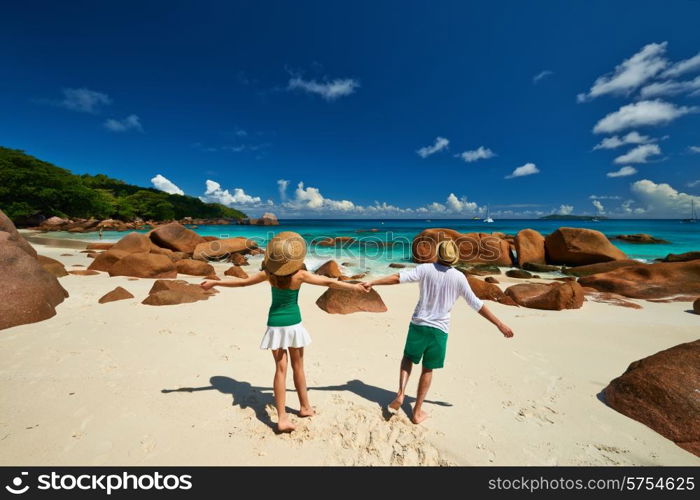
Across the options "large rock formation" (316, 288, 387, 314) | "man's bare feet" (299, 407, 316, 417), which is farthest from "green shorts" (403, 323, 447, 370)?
"large rock formation" (316, 288, 387, 314)

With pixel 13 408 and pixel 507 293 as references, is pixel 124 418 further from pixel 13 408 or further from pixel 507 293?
pixel 507 293

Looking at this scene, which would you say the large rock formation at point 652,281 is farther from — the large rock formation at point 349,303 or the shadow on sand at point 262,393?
the shadow on sand at point 262,393

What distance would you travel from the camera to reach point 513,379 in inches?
139

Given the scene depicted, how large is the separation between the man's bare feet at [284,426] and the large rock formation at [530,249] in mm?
18383

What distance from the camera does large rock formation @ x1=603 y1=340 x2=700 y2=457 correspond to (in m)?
2.46

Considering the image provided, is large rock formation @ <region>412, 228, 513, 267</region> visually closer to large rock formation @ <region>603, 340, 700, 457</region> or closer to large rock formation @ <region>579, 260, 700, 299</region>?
large rock formation @ <region>579, 260, 700, 299</region>

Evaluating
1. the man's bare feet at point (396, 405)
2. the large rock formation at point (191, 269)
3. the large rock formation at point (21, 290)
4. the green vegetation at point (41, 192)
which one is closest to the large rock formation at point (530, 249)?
the large rock formation at point (191, 269)

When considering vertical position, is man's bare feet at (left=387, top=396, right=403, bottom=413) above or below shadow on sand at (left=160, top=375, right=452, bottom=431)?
above

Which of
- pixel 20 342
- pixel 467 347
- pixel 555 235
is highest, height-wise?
pixel 555 235

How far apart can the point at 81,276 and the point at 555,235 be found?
2274 cm

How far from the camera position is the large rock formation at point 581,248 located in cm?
1605

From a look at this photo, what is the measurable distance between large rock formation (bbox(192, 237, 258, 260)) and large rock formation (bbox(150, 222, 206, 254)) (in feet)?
2.92

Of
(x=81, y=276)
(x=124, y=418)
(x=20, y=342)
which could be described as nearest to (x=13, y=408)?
(x=124, y=418)
